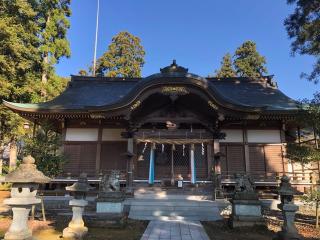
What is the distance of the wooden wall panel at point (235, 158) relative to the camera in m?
14.9

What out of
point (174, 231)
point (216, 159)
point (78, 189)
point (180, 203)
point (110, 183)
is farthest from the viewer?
point (216, 159)

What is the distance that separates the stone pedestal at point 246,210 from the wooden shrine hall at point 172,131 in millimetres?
4290

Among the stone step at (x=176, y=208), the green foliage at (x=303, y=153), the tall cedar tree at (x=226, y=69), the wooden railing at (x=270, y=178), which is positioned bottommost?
the stone step at (x=176, y=208)

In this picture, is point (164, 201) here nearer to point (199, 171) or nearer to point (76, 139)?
point (199, 171)

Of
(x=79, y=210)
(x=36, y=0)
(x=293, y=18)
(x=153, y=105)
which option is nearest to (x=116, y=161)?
(x=153, y=105)

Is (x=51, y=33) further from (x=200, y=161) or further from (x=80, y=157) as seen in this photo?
(x=200, y=161)

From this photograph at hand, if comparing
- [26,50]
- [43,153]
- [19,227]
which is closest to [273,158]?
[43,153]

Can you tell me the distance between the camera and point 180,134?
548 inches

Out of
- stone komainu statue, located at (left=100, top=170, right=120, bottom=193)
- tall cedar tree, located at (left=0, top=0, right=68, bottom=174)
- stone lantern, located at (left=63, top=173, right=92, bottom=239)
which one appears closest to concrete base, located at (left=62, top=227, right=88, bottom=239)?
stone lantern, located at (left=63, top=173, right=92, bottom=239)

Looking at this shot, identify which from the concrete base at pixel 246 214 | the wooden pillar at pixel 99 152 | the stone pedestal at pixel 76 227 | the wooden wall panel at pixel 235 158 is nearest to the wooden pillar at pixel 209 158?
the wooden wall panel at pixel 235 158

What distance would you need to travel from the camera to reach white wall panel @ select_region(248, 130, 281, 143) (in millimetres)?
15023

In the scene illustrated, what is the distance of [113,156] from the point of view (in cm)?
1512

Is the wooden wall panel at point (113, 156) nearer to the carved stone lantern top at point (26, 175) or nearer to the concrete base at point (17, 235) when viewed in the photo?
the carved stone lantern top at point (26, 175)

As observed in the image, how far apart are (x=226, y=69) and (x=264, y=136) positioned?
27329 millimetres
